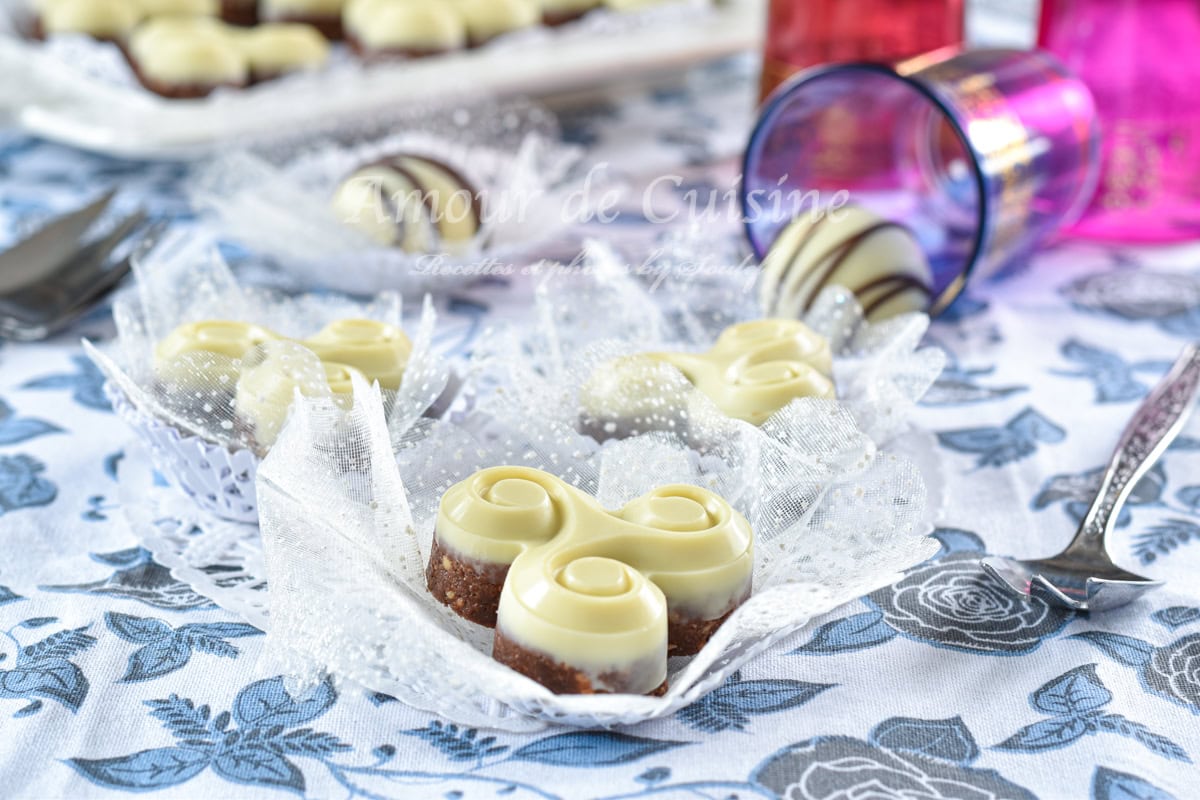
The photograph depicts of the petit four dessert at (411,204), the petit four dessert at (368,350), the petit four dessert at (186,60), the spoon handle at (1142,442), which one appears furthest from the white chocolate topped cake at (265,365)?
the petit four dessert at (186,60)

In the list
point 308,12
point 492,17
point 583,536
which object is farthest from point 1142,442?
point 308,12

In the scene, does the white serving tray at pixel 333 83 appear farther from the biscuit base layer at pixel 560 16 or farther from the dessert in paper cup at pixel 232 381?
the dessert in paper cup at pixel 232 381

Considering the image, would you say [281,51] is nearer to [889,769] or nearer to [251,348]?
[251,348]

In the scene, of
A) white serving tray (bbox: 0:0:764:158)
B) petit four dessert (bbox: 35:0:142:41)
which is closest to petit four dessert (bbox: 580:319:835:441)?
white serving tray (bbox: 0:0:764:158)

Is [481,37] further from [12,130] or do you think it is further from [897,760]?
[897,760]

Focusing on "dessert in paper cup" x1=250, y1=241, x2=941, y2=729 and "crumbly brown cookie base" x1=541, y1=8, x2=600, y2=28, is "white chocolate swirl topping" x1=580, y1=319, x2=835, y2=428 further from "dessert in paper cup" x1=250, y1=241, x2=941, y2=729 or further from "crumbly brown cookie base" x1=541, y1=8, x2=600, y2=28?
"crumbly brown cookie base" x1=541, y1=8, x2=600, y2=28
